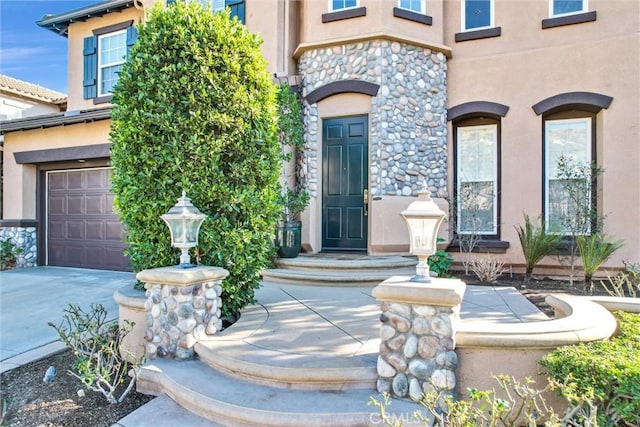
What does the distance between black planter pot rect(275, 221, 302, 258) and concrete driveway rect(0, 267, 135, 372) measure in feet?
8.38

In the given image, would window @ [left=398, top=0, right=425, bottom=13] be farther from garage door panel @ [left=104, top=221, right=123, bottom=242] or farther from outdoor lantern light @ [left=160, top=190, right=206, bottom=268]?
garage door panel @ [left=104, top=221, right=123, bottom=242]

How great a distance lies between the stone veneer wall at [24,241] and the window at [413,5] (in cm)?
1039

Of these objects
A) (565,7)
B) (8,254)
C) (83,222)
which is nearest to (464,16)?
(565,7)

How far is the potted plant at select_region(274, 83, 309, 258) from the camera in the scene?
7281 mm

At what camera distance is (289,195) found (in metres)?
7.40

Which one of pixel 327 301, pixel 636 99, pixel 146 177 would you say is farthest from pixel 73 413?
pixel 636 99

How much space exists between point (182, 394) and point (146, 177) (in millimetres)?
2197

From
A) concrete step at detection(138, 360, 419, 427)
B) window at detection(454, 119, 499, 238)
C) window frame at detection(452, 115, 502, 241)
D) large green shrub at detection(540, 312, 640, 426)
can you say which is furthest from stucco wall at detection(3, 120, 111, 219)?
large green shrub at detection(540, 312, 640, 426)

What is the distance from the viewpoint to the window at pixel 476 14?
27.1 ft

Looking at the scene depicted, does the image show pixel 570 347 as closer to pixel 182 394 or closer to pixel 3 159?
pixel 182 394

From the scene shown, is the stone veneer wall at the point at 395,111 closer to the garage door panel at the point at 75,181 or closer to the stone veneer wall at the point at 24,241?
the garage door panel at the point at 75,181

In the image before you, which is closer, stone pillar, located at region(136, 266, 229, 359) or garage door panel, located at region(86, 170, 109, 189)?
stone pillar, located at region(136, 266, 229, 359)

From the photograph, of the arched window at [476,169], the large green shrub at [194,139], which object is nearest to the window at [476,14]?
the arched window at [476,169]

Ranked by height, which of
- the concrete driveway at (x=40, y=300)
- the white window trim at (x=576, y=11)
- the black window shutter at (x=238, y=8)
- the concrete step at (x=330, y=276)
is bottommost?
the concrete driveway at (x=40, y=300)
